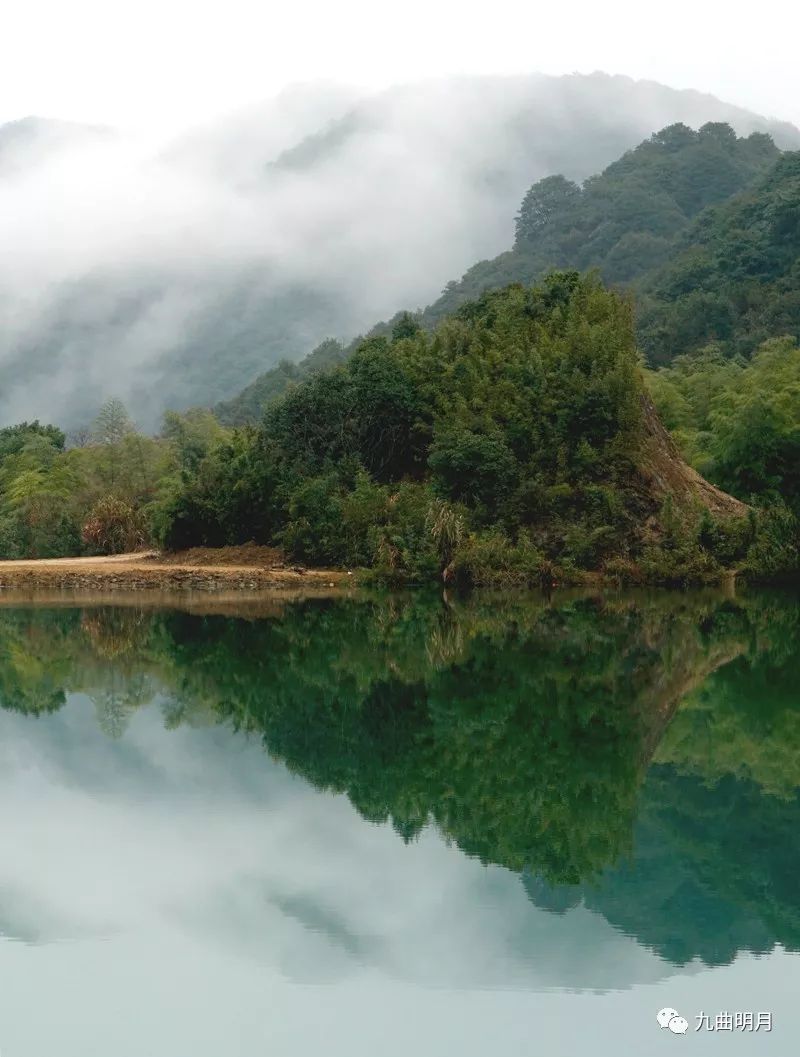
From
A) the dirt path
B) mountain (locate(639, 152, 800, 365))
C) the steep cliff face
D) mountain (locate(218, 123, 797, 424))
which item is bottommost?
the dirt path

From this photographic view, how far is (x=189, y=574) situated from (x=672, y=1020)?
1181 inches

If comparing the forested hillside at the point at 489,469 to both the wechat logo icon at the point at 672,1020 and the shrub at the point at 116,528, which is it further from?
the wechat logo icon at the point at 672,1020

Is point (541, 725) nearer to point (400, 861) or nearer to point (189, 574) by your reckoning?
point (400, 861)

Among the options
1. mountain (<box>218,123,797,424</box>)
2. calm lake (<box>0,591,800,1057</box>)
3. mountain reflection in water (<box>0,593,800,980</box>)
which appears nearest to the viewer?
calm lake (<box>0,591,800,1057</box>)

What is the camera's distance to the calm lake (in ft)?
19.0

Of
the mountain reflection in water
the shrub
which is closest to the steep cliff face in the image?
the mountain reflection in water

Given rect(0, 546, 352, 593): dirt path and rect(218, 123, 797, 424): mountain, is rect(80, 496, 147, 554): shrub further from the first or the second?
rect(218, 123, 797, 424): mountain

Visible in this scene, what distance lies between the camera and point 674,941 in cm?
652

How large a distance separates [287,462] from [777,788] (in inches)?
1112

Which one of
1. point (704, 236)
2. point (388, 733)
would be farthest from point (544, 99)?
point (388, 733)

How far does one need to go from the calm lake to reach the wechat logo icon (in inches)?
1.8

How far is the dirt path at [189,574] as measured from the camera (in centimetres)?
3419

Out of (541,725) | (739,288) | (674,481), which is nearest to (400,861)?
(541,725)

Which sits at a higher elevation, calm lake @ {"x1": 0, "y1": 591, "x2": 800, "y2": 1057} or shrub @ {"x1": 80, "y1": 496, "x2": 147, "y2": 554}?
calm lake @ {"x1": 0, "y1": 591, "x2": 800, "y2": 1057}
